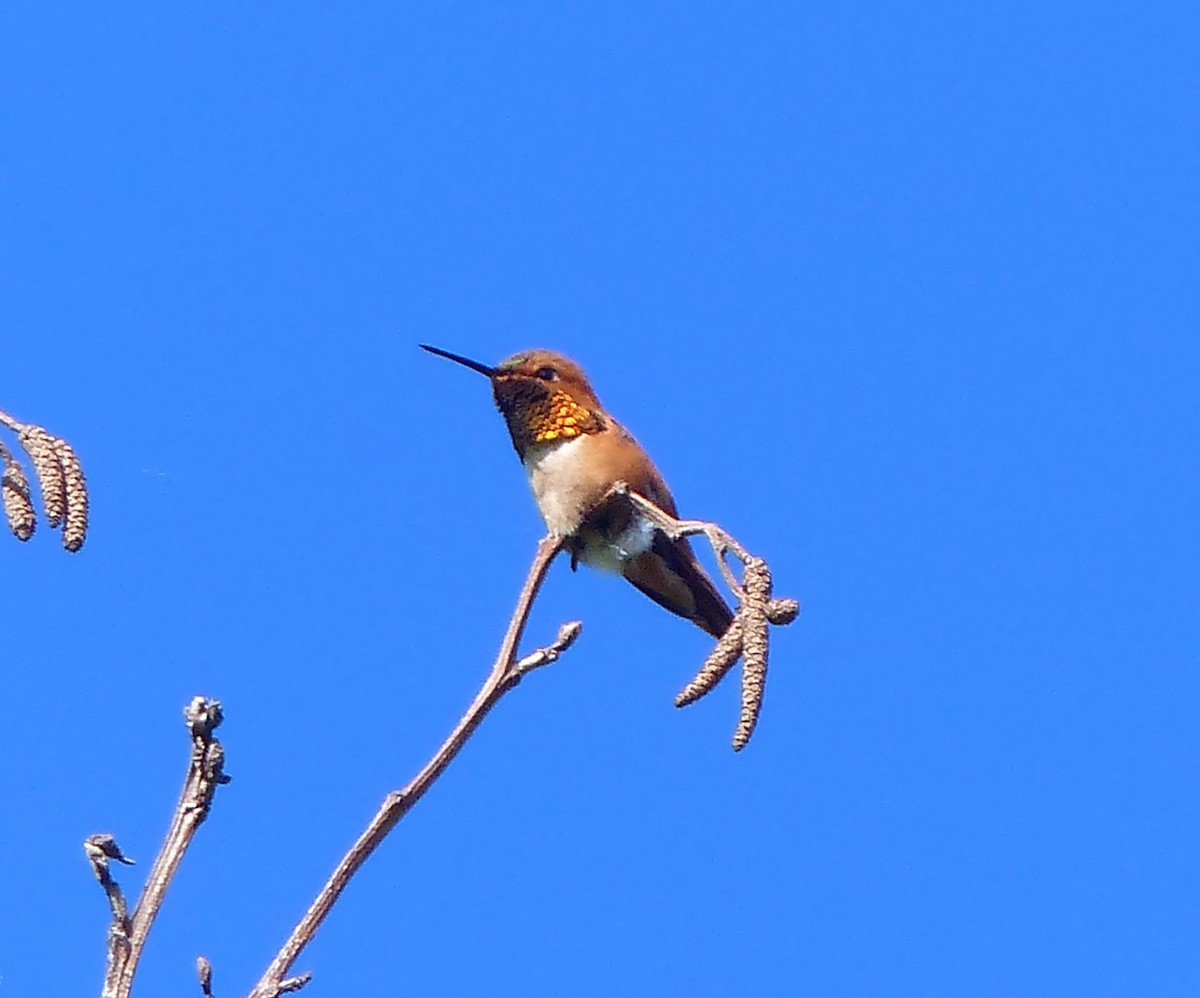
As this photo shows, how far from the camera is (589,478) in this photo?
4.02 metres

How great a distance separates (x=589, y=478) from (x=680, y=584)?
1.50 ft

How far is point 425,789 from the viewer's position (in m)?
1.52

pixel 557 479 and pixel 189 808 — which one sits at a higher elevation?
pixel 557 479

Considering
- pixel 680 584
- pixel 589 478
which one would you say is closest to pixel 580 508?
pixel 589 478

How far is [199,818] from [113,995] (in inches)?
6.8

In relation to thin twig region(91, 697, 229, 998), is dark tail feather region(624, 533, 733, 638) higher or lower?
higher

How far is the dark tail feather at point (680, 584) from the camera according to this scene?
4.19 meters

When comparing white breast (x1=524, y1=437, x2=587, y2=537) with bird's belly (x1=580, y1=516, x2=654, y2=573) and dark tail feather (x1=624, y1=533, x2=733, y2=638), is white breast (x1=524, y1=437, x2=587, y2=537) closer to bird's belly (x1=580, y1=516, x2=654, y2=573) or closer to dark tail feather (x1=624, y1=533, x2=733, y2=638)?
bird's belly (x1=580, y1=516, x2=654, y2=573)

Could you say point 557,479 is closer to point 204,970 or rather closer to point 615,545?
point 615,545

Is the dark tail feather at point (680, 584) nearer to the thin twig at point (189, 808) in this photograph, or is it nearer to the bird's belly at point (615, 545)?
the bird's belly at point (615, 545)

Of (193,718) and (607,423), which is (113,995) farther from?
(607,423)

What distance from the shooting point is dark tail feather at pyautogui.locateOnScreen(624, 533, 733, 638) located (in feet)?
13.8

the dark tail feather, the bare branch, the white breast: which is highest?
the white breast

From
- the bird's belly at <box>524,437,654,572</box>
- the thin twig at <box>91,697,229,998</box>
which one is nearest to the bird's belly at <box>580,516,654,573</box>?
the bird's belly at <box>524,437,654,572</box>
